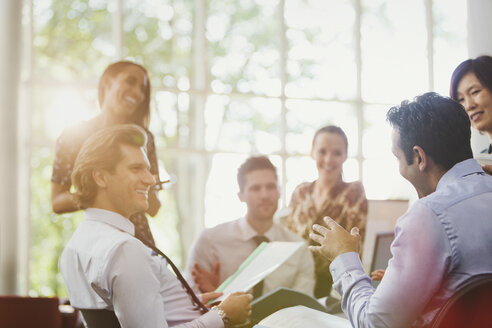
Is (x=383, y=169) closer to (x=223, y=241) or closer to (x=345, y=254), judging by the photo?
(x=223, y=241)

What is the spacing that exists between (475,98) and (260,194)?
3.98 ft

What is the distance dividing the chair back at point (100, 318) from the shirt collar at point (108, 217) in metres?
0.22

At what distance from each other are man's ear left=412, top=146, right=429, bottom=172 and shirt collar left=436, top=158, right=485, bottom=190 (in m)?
0.04

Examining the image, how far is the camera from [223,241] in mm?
2662

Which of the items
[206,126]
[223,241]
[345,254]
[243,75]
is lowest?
[223,241]

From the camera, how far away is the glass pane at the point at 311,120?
17.4 feet

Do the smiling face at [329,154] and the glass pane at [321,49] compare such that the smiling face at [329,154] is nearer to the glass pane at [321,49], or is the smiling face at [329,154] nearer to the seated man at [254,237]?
the seated man at [254,237]

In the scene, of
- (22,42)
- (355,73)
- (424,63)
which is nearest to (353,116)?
(355,73)

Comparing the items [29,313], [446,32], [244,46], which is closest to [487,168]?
[29,313]

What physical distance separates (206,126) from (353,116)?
4.60 ft

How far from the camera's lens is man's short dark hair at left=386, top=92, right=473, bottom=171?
3.91 feet

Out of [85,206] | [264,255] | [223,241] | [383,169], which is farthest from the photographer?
[383,169]

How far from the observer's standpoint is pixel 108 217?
1.54 metres

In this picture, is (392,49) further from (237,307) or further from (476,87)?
(237,307)
